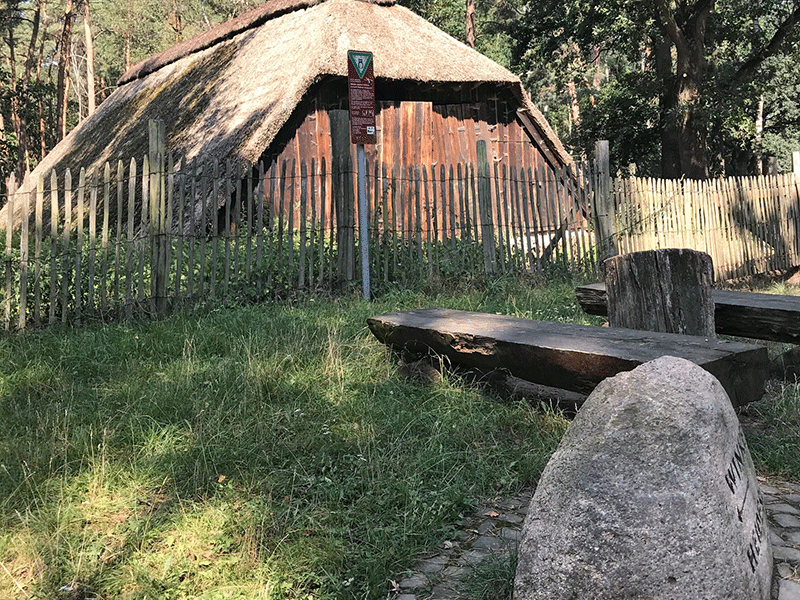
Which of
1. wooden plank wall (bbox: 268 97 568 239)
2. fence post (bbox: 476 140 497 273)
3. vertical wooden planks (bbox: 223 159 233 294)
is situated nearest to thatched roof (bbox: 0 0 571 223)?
wooden plank wall (bbox: 268 97 568 239)

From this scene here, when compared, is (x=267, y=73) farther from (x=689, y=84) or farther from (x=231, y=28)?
(x=689, y=84)

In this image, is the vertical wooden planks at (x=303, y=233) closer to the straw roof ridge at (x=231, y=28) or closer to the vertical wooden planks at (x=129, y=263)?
the vertical wooden planks at (x=129, y=263)

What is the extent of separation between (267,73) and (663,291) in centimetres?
836

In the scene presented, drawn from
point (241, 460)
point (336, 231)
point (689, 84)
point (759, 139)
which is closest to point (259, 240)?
point (336, 231)

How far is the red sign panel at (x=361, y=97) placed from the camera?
6.43 meters

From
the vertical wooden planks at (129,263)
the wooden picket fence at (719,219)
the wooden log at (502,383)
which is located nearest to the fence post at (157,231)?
the vertical wooden planks at (129,263)

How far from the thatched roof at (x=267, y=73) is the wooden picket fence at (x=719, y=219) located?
377 cm

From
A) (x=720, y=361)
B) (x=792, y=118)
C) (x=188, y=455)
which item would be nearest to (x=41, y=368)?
(x=188, y=455)

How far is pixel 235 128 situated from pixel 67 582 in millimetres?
8005

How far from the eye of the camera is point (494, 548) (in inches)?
108

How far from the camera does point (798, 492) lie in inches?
125

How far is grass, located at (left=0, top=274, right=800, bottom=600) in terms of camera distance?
8.48ft

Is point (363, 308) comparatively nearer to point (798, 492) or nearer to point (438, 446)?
point (438, 446)

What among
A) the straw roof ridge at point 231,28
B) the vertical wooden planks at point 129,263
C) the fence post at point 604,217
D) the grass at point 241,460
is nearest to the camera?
the grass at point 241,460
